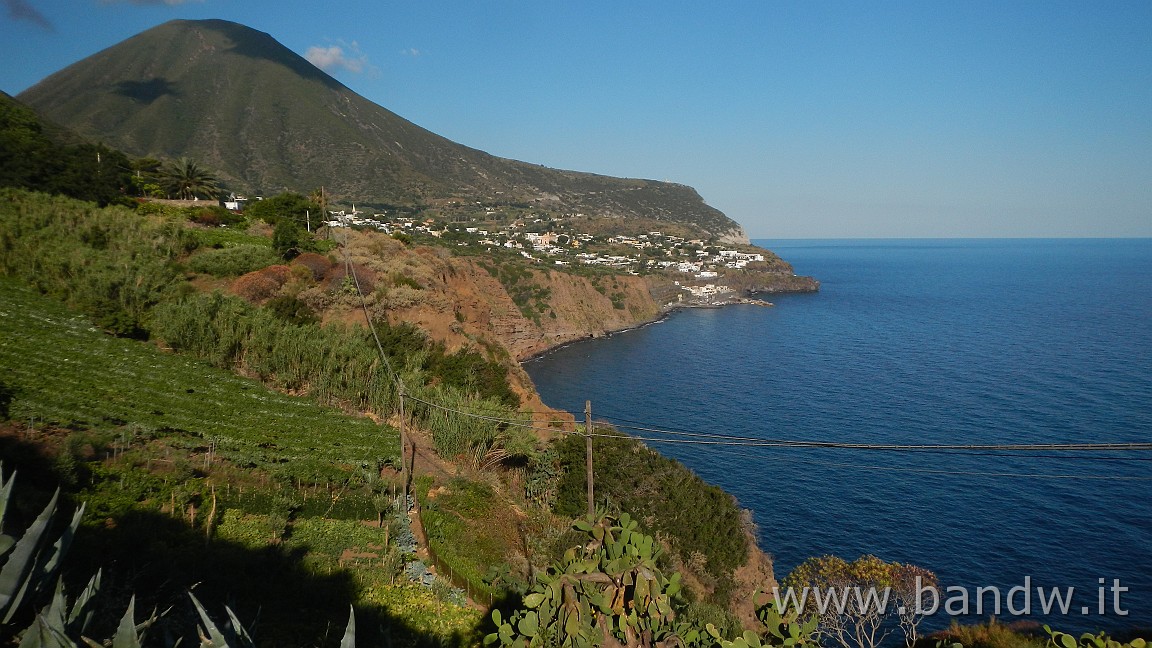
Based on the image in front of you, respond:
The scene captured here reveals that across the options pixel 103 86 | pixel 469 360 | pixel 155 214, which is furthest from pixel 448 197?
pixel 469 360

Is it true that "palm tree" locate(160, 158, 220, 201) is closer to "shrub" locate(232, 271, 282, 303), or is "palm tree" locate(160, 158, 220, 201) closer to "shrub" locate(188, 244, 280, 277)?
"shrub" locate(188, 244, 280, 277)

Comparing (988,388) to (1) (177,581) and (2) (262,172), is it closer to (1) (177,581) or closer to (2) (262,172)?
(1) (177,581)

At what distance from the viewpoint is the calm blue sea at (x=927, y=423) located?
2331cm

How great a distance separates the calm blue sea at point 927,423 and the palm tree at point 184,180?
88.2 ft

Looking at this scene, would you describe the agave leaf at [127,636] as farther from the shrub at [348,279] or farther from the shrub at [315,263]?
the shrub at [315,263]

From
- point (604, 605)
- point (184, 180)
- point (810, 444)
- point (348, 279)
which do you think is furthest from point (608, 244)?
point (604, 605)

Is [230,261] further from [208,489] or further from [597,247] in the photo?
[597,247]

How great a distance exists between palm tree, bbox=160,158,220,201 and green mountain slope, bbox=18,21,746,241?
169ft

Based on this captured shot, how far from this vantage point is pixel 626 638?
4.13 m

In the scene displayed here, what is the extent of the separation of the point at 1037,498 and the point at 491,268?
54.6 metres

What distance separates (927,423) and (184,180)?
47.0 m

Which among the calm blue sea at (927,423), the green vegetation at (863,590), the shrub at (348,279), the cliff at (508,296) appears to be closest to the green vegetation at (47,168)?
the cliff at (508,296)

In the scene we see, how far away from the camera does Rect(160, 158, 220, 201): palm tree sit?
39.0 metres
